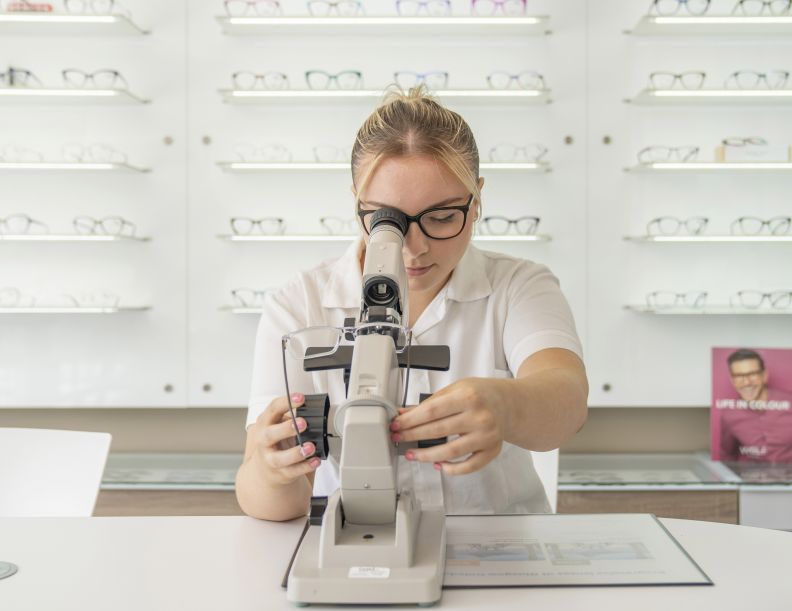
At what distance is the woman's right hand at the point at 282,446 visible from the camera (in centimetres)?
96

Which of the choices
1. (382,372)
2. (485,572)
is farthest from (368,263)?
(485,572)

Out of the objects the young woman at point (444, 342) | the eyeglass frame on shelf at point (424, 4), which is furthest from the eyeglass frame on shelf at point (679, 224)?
the young woman at point (444, 342)

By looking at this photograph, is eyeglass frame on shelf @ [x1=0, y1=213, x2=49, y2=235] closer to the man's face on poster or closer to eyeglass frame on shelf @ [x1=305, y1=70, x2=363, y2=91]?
eyeglass frame on shelf @ [x1=305, y1=70, x2=363, y2=91]

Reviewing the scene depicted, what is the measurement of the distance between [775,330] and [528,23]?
4.42 feet

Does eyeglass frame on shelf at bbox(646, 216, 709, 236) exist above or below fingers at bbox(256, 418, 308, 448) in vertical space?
above

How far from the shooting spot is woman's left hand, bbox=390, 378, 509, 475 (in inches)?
35.1

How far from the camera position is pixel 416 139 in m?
1.28

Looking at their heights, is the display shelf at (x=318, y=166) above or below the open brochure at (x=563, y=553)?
above

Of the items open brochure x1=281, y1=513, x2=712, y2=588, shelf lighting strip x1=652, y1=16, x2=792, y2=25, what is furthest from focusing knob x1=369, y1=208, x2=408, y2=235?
shelf lighting strip x1=652, y1=16, x2=792, y2=25

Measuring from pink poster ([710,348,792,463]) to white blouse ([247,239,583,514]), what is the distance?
1.41 m

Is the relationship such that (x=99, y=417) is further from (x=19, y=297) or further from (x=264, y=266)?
→ (x=264, y=266)

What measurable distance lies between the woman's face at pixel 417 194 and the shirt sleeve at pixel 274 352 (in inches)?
10.2

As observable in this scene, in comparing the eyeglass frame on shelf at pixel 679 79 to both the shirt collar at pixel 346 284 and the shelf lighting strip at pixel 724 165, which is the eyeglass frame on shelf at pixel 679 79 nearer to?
the shelf lighting strip at pixel 724 165

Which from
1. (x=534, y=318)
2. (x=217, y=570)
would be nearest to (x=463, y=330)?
(x=534, y=318)
